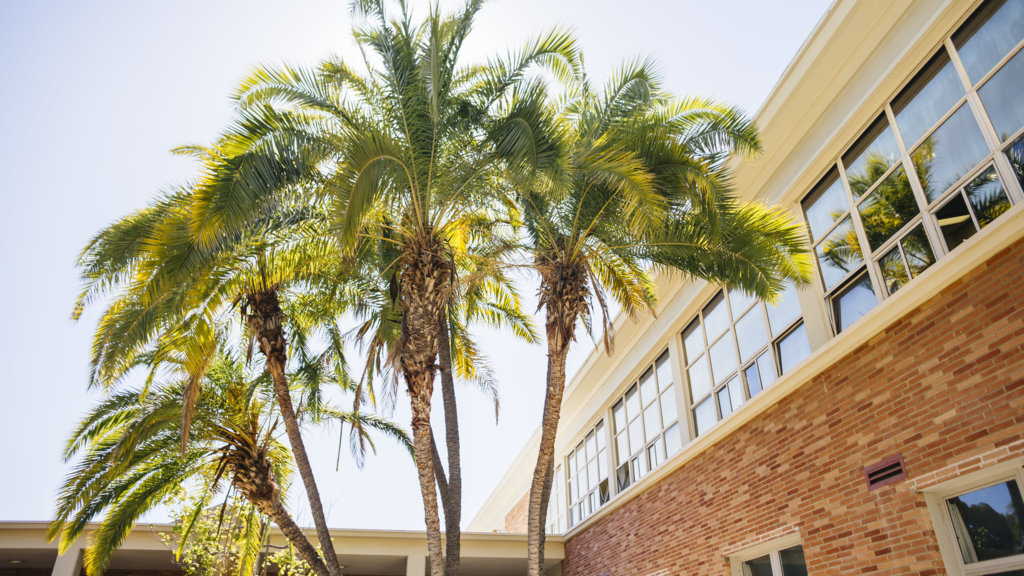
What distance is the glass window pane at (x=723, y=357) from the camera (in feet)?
35.3

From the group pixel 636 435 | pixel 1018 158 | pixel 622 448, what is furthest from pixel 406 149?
pixel 622 448

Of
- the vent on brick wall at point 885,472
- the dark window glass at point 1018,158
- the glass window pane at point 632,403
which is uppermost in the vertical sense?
the glass window pane at point 632,403

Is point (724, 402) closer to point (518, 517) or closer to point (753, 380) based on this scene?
point (753, 380)

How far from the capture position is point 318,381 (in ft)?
45.9

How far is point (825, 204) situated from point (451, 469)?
23.7 feet

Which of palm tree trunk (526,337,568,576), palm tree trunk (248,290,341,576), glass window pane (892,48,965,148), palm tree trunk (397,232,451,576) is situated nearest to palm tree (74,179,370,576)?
palm tree trunk (248,290,341,576)

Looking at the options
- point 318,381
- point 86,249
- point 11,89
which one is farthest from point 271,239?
point 11,89

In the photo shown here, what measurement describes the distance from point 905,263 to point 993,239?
4.74 ft

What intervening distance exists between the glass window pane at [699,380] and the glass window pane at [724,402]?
408mm

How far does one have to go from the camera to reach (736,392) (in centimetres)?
1045

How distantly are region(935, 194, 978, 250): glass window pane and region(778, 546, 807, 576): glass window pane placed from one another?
13.3ft

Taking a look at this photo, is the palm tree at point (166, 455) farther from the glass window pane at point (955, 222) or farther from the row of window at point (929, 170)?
the glass window pane at point (955, 222)

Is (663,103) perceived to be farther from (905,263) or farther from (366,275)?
(366,275)

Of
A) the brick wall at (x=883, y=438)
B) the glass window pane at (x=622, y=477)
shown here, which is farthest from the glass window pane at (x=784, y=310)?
the glass window pane at (x=622, y=477)
